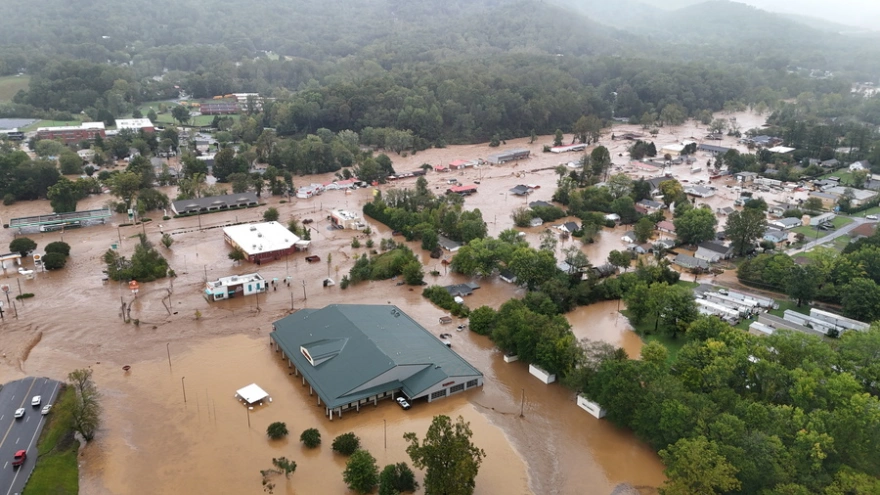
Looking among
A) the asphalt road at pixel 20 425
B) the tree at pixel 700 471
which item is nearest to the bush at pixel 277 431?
the asphalt road at pixel 20 425

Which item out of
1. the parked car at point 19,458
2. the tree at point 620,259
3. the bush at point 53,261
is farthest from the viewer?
the bush at point 53,261

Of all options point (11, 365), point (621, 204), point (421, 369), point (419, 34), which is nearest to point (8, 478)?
point (11, 365)

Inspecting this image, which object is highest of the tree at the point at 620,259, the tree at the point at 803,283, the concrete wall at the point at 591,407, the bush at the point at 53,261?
the tree at the point at 803,283

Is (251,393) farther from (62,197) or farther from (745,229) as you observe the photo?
(62,197)

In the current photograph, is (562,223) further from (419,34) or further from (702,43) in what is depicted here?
(702,43)

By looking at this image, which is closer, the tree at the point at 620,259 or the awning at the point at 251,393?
the awning at the point at 251,393

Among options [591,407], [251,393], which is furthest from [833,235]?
[251,393]

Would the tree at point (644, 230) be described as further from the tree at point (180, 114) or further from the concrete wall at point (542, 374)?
the tree at point (180, 114)
